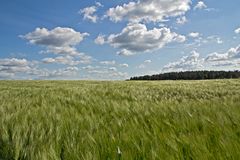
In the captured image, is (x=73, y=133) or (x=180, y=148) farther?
(x=73, y=133)

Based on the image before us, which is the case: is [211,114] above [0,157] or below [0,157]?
above

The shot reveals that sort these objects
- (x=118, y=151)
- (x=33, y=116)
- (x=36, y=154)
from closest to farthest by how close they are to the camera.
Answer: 1. (x=118, y=151)
2. (x=36, y=154)
3. (x=33, y=116)

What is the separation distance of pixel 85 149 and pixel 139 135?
40 cm

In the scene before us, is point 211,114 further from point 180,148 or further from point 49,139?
point 49,139

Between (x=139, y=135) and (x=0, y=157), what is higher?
(x=139, y=135)

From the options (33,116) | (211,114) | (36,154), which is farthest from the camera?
(33,116)

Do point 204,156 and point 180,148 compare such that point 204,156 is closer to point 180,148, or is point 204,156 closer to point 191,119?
point 180,148

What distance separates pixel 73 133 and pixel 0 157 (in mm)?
559

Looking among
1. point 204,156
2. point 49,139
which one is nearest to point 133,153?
point 204,156

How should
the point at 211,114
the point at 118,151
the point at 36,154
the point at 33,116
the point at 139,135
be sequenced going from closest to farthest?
the point at 118,151 → the point at 36,154 → the point at 139,135 → the point at 211,114 → the point at 33,116

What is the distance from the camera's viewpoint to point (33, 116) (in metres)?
3.16

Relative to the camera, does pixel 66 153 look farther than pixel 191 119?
No

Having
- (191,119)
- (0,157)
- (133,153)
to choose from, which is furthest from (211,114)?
(0,157)

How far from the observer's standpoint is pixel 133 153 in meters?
1.67
